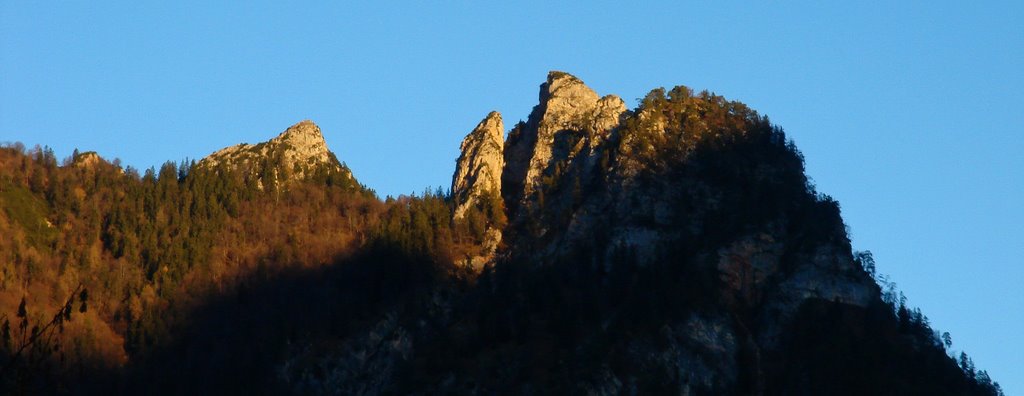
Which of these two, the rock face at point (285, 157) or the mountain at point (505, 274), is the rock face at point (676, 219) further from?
the rock face at point (285, 157)

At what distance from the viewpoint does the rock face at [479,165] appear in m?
125

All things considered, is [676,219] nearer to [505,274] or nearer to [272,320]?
[505,274]

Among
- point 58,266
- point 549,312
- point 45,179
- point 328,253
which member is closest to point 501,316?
point 549,312

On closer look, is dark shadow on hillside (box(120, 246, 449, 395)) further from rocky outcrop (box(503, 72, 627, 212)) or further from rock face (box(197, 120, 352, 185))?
rock face (box(197, 120, 352, 185))

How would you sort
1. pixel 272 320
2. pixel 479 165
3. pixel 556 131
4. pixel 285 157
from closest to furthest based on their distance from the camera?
pixel 272 320, pixel 479 165, pixel 556 131, pixel 285 157

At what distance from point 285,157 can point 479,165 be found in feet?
78.1

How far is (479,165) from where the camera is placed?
129 metres

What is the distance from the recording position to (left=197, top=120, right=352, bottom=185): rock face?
458 feet

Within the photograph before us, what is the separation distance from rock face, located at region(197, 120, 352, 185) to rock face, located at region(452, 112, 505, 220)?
15.1 meters

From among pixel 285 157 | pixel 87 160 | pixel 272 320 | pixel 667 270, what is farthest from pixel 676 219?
pixel 87 160

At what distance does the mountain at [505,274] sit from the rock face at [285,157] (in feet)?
6.78

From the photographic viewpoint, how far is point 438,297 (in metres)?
110

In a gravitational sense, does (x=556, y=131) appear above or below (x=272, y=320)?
above

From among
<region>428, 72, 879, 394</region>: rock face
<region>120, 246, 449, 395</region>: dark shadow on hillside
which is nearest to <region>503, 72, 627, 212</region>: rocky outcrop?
<region>428, 72, 879, 394</region>: rock face
